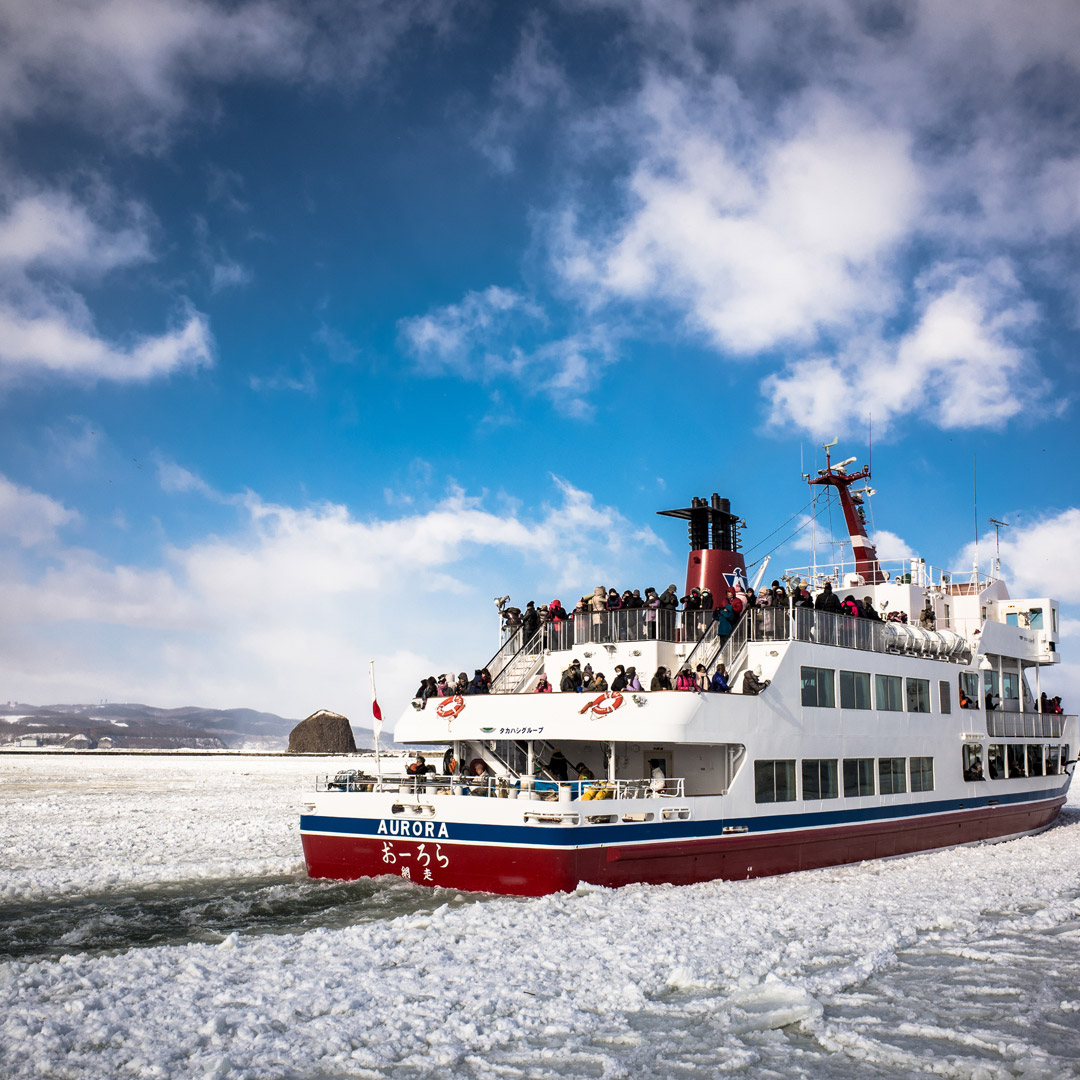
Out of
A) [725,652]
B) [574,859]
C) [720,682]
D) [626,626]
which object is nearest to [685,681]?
[720,682]

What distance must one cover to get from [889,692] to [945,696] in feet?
11.8

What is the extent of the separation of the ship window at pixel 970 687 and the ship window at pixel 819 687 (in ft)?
26.9

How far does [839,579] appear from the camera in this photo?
102ft

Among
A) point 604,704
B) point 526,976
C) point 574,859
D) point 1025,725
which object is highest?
point 604,704

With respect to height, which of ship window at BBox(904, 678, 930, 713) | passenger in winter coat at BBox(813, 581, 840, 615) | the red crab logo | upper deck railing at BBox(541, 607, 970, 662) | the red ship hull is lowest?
the red ship hull

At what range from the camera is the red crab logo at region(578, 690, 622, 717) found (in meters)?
18.5

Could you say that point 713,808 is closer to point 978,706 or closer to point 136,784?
point 978,706

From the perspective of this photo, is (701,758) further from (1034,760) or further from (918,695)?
(1034,760)

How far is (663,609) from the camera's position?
72.1 ft

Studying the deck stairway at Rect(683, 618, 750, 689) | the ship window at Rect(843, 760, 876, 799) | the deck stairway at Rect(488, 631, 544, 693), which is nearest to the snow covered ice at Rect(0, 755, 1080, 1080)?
the ship window at Rect(843, 760, 876, 799)

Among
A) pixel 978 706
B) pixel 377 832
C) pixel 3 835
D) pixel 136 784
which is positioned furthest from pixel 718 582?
pixel 136 784

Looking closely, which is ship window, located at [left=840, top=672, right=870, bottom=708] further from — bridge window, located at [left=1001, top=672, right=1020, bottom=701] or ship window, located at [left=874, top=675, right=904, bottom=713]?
bridge window, located at [left=1001, top=672, right=1020, bottom=701]

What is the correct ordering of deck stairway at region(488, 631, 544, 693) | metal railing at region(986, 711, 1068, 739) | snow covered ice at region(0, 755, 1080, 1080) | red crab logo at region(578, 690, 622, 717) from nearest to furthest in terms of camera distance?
snow covered ice at region(0, 755, 1080, 1080) → red crab logo at region(578, 690, 622, 717) → deck stairway at region(488, 631, 544, 693) → metal railing at region(986, 711, 1068, 739)

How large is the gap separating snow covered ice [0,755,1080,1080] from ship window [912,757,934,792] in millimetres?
4555
